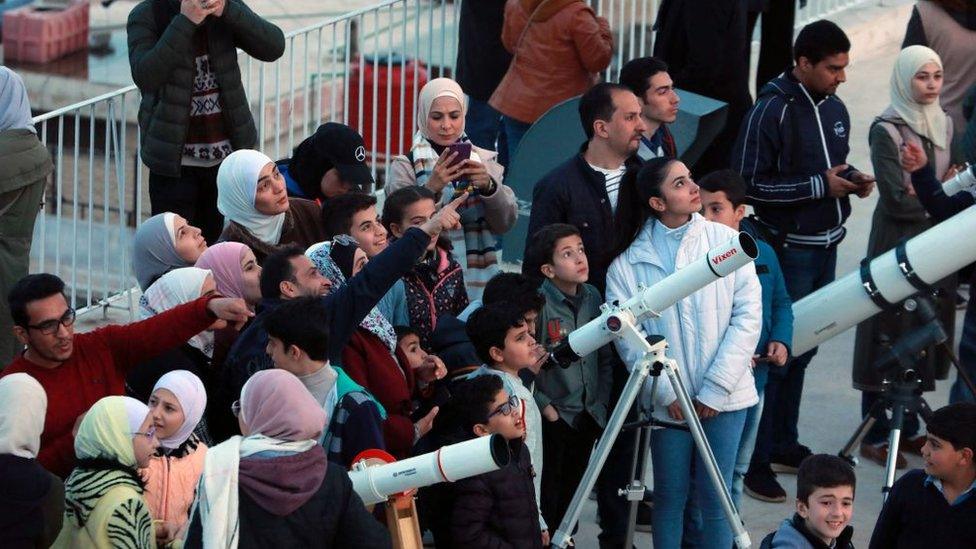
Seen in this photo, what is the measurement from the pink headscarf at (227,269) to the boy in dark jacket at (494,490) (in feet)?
2.90

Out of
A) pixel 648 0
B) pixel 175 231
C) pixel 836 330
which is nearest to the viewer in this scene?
pixel 175 231

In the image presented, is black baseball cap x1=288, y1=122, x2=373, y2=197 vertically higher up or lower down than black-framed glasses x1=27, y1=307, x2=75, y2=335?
lower down

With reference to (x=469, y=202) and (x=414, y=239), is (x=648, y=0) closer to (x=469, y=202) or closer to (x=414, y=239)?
(x=469, y=202)

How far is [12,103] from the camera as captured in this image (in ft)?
21.9

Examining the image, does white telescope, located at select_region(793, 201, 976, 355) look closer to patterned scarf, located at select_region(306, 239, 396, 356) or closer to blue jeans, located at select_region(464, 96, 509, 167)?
patterned scarf, located at select_region(306, 239, 396, 356)

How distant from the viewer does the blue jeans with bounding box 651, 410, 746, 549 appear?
648 centimetres

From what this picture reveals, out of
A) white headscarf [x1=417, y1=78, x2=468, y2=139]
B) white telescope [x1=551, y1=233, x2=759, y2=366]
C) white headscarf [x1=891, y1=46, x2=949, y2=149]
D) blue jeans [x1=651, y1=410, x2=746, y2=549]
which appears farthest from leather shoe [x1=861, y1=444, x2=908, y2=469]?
white headscarf [x1=417, y1=78, x2=468, y2=139]

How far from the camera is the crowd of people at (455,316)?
500cm

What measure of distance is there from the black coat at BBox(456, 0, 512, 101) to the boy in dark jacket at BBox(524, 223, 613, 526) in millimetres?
3008

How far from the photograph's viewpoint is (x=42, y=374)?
5.59 m

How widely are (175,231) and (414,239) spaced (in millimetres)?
1038

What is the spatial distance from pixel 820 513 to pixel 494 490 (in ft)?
3.27

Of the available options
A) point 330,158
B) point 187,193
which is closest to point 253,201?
point 330,158

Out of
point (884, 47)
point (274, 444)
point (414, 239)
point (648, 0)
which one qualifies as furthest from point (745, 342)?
point (884, 47)
